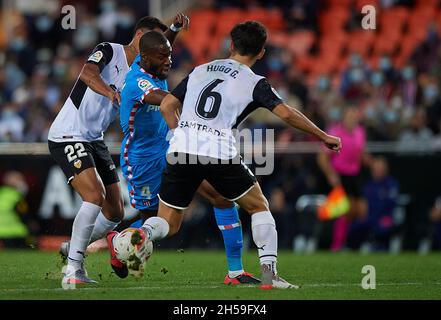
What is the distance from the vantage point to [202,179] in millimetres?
8750

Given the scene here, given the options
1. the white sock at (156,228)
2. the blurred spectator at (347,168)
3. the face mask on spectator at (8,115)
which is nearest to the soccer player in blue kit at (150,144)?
the white sock at (156,228)

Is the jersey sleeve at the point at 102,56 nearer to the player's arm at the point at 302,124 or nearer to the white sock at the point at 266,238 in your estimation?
the player's arm at the point at 302,124

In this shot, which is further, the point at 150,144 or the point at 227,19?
the point at 227,19

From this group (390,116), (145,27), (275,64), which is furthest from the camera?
(275,64)

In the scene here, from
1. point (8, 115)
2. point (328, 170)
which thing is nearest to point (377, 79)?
point (328, 170)

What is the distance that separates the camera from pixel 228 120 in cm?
866

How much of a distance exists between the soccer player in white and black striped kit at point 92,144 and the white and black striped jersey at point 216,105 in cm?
71

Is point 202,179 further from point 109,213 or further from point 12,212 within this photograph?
point 12,212

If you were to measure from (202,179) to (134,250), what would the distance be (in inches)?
34.6

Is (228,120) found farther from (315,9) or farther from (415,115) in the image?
(315,9)

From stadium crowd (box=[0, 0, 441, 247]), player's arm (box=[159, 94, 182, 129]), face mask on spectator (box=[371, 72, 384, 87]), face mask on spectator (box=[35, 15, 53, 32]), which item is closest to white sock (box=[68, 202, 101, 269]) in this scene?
player's arm (box=[159, 94, 182, 129])

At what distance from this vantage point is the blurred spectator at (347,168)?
1599 cm

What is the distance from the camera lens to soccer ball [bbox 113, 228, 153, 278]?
8375mm
